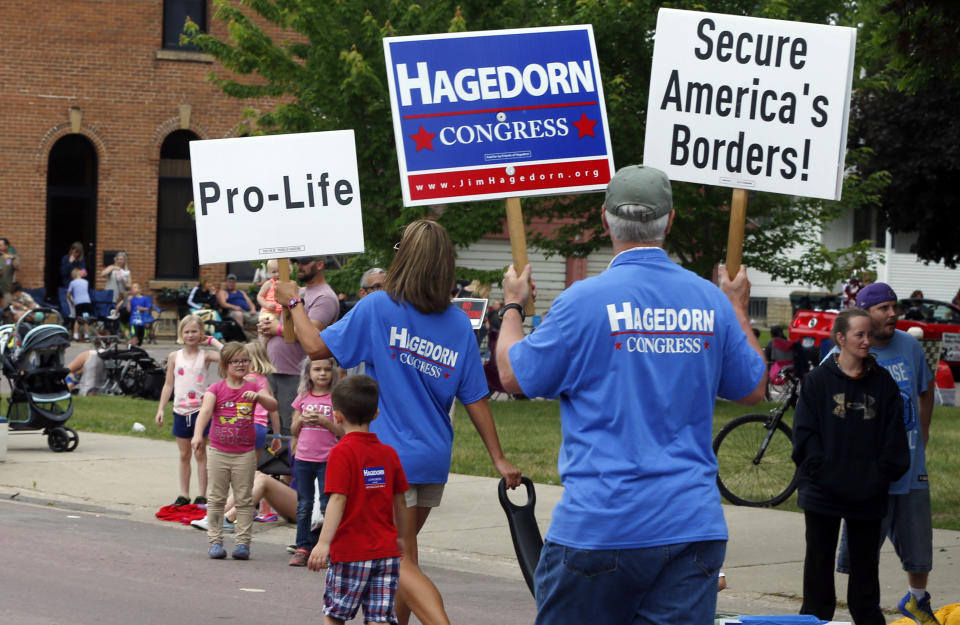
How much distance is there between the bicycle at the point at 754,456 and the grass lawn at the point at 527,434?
25 centimetres

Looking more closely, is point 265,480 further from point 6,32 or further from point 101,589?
point 6,32

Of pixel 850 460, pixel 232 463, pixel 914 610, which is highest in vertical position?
pixel 850 460

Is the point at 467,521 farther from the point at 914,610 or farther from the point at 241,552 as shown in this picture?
the point at 914,610

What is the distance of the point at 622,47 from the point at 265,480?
38.3ft

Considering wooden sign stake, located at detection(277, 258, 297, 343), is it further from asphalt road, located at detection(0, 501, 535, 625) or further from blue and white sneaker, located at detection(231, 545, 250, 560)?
blue and white sneaker, located at detection(231, 545, 250, 560)

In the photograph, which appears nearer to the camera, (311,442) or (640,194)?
(640,194)

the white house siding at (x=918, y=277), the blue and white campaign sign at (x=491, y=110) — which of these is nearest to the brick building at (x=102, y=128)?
the blue and white campaign sign at (x=491, y=110)

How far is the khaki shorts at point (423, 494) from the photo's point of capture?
246 inches

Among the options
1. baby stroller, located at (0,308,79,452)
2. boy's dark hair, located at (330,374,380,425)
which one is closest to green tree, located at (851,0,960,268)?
baby stroller, located at (0,308,79,452)

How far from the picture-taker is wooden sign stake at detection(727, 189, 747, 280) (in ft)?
17.1

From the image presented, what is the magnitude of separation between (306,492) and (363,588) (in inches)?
123

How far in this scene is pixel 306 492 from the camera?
9.10 metres

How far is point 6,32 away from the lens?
31.6 meters

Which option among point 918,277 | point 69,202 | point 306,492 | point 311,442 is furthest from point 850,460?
point 918,277
